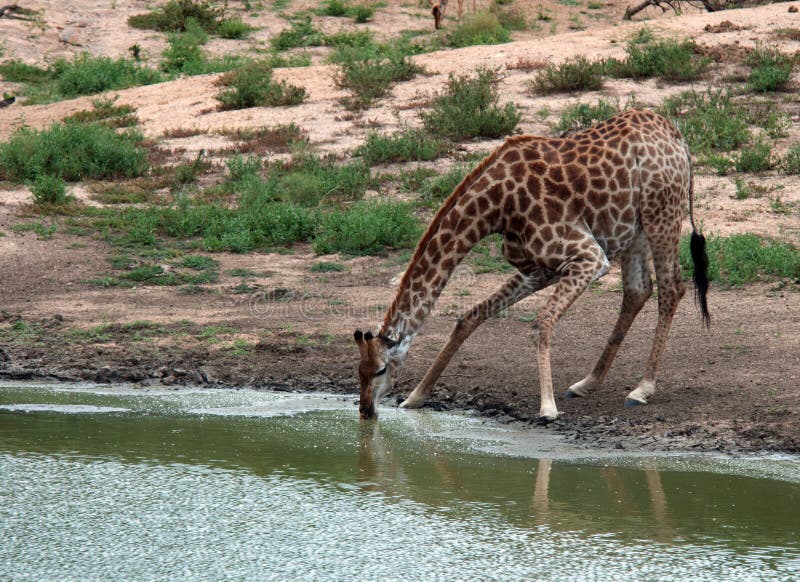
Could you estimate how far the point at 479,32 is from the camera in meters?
23.0

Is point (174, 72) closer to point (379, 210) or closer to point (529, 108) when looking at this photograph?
→ point (529, 108)

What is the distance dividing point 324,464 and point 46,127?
40.9 ft

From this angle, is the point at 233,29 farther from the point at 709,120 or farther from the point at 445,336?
the point at 445,336

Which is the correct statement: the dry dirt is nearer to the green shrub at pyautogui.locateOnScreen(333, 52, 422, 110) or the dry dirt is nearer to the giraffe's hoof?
the giraffe's hoof

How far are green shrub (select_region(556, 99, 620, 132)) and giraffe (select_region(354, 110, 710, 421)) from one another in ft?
21.0

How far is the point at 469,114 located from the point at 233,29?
1057 centimetres

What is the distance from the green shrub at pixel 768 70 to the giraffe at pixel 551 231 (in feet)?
25.8

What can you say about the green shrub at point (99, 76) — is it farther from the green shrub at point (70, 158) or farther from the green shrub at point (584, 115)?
the green shrub at point (584, 115)

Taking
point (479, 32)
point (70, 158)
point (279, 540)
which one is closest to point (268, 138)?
point (70, 158)

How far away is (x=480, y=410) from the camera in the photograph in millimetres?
7484

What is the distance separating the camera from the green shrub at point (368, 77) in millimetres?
16141

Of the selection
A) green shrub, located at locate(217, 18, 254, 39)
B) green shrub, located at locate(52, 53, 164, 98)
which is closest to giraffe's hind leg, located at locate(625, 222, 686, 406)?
green shrub, located at locate(52, 53, 164, 98)

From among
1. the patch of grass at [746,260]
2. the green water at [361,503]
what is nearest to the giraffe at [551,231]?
the green water at [361,503]

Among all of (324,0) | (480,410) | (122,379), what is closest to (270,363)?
(122,379)
